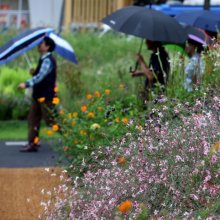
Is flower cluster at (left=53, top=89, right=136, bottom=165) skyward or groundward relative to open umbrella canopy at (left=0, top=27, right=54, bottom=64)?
groundward

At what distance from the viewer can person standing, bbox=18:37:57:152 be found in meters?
13.0

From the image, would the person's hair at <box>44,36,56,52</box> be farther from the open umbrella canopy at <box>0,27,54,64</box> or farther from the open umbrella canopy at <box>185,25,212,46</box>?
the open umbrella canopy at <box>185,25,212,46</box>

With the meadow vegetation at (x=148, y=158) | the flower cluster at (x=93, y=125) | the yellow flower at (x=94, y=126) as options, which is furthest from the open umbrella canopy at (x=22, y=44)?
the yellow flower at (x=94, y=126)

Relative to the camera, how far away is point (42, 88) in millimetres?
13203

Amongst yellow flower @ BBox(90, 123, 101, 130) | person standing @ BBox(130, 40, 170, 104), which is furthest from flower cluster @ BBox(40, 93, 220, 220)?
person standing @ BBox(130, 40, 170, 104)

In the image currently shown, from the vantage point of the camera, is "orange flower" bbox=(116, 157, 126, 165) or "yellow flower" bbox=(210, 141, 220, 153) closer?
"yellow flower" bbox=(210, 141, 220, 153)

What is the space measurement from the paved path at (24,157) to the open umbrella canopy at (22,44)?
118 cm

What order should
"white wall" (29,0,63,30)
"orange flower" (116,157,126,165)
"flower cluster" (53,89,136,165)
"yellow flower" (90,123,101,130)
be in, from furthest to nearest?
"white wall" (29,0,63,30) < "yellow flower" (90,123,101,130) < "flower cluster" (53,89,136,165) < "orange flower" (116,157,126,165)

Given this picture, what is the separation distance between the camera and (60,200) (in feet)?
23.2

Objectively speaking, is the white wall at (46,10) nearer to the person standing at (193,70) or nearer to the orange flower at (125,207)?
the person standing at (193,70)

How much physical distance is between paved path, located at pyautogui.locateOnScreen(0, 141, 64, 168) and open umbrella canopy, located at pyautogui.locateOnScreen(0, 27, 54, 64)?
1.18 metres

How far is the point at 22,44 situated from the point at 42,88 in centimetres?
62

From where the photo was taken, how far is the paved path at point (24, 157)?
12052mm

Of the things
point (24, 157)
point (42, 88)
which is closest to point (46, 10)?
point (42, 88)
